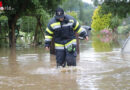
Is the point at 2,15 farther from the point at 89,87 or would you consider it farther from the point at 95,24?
the point at 95,24

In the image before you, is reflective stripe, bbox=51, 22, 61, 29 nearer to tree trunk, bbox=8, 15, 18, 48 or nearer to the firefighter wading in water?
the firefighter wading in water

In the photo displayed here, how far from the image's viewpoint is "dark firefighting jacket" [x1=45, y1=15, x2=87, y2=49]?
7355 mm

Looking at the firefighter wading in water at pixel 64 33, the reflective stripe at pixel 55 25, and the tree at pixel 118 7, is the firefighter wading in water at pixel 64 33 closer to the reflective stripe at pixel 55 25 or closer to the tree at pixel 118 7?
the reflective stripe at pixel 55 25

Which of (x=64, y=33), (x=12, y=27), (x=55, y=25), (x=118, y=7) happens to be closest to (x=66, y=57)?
(x=64, y=33)

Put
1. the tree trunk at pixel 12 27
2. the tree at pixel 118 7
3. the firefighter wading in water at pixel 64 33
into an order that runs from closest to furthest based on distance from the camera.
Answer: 1. the firefighter wading in water at pixel 64 33
2. the tree trunk at pixel 12 27
3. the tree at pixel 118 7

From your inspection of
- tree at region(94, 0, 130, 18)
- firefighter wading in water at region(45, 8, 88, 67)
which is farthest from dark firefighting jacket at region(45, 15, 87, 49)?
tree at region(94, 0, 130, 18)

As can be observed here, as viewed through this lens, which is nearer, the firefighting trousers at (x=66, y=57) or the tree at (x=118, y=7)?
the firefighting trousers at (x=66, y=57)

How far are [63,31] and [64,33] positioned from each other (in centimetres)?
6

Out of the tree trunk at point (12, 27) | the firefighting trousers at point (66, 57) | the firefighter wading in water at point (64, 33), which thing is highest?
the firefighter wading in water at point (64, 33)

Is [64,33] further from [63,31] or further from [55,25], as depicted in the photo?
[55,25]

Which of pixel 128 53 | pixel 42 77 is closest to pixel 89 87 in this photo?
pixel 42 77

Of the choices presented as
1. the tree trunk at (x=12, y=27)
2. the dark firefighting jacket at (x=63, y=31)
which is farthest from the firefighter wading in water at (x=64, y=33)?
the tree trunk at (x=12, y=27)

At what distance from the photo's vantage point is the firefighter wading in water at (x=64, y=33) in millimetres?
7348

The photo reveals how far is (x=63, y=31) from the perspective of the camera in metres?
7.37
